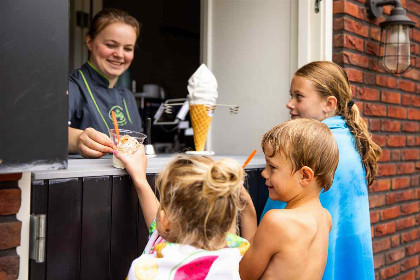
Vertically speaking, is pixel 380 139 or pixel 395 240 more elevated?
pixel 380 139

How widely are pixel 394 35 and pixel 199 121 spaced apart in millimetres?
1499

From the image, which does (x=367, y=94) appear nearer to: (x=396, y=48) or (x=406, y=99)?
(x=396, y=48)

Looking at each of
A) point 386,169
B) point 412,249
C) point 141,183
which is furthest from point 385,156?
point 141,183

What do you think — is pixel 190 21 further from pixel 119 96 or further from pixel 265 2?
pixel 119 96

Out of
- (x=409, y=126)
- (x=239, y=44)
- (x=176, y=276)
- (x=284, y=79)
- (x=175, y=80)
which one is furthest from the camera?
(x=175, y=80)

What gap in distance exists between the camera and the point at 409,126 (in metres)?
3.39

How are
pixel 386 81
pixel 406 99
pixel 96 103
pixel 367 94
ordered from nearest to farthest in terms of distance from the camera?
pixel 96 103 < pixel 367 94 < pixel 386 81 < pixel 406 99

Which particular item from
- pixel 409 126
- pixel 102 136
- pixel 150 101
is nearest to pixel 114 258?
pixel 102 136

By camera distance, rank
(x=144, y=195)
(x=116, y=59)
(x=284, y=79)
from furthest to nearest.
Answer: (x=284, y=79), (x=116, y=59), (x=144, y=195)

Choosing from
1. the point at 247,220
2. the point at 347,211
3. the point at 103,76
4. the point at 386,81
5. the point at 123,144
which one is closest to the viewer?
the point at 123,144

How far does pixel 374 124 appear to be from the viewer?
296cm

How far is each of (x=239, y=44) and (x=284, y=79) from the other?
0.40m

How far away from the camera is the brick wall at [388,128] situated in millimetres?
2754

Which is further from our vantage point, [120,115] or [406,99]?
[406,99]
